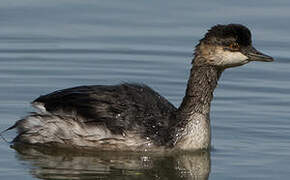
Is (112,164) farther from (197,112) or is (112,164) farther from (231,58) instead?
(231,58)

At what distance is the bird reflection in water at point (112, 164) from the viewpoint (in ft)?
40.2

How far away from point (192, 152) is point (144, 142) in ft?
2.19

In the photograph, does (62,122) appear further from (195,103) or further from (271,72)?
(271,72)

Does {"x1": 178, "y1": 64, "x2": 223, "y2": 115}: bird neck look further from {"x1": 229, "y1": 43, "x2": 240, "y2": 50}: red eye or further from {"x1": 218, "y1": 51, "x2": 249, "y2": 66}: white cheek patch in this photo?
{"x1": 229, "y1": 43, "x2": 240, "y2": 50}: red eye

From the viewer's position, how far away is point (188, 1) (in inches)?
733

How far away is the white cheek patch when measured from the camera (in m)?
13.0

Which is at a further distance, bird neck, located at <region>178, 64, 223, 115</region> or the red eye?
bird neck, located at <region>178, 64, 223, 115</region>

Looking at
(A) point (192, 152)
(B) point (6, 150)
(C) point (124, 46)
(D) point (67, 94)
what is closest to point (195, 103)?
(A) point (192, 152)

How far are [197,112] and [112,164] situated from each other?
4.49ft

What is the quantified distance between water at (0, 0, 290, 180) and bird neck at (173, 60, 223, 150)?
0.63 feet

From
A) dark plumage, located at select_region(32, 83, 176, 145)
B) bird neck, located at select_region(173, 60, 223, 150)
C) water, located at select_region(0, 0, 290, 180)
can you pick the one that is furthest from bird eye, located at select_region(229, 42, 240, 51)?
water, located at select_region(0, 0, 290, 180)

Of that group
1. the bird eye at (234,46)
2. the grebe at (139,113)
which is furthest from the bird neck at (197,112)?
the bird eye at (234,46)

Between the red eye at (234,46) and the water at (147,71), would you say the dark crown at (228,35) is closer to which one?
the red eye at (234,46)

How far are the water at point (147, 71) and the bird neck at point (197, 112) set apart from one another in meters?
0.19
